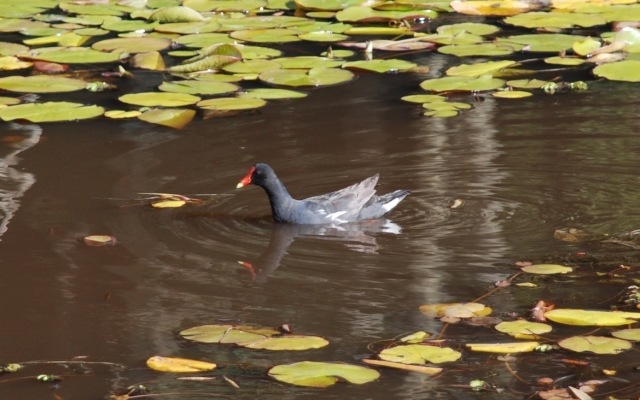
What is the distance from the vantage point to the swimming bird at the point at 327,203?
7367mm

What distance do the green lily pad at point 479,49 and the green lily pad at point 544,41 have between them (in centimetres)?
16

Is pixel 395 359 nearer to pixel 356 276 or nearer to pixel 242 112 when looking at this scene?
pixel 356 276

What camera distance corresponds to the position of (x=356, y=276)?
20.5ft

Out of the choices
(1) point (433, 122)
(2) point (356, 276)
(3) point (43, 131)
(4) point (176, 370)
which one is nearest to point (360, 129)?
(1) point (433, 122)

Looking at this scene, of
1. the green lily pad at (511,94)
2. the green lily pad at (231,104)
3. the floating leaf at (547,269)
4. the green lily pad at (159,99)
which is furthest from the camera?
the green lily pad at (511,94)

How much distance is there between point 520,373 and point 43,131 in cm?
547

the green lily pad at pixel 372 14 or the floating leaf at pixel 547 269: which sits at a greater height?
the green lily pad at pixel 372 14

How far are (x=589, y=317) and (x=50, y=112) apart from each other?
547 cm

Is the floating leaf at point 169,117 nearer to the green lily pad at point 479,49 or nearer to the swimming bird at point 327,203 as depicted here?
the swimming bird at point 327,203

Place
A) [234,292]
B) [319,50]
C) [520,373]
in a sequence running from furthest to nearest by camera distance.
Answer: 1. [319,50]
2. [234,292]
3. [520,373]

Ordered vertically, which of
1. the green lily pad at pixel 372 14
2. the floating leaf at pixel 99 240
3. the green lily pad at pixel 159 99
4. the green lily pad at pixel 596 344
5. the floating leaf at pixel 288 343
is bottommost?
the green lily pad at pixel 596 344

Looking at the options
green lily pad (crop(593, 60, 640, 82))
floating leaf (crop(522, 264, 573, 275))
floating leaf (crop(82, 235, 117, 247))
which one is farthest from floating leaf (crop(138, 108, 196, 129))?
floating leaf (crop(522, 264, 573, 275))

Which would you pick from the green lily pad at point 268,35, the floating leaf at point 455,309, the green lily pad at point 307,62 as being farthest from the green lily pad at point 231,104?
the floating leaf at point 455,309

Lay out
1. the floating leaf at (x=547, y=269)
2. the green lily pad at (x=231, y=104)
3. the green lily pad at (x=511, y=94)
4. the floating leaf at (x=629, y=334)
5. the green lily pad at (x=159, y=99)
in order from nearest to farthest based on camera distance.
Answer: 1. the floating leaf at (x=629, y=334)
2. the floating leaf at (x=547, y=269)
3. the green lily pad at (x=231, y=104)
4. the green lily pad at (x=159, y=99)
5. the green lily pad at (x=511, y=94)
